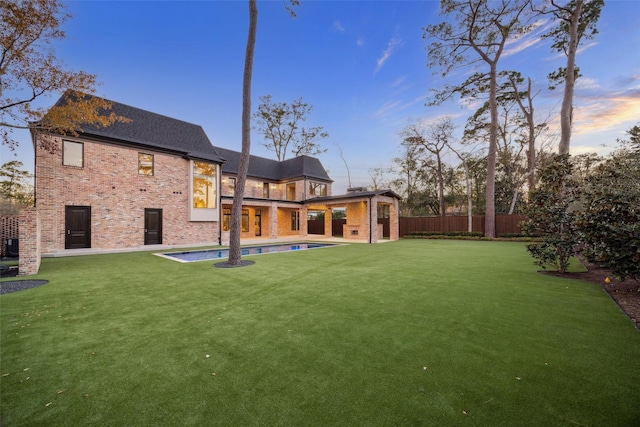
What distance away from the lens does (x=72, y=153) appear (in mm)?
10578

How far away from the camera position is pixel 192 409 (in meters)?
1.81

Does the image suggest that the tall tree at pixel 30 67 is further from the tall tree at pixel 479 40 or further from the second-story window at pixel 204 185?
the tall tree at pixel 479 40

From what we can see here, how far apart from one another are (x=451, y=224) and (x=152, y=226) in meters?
20.0

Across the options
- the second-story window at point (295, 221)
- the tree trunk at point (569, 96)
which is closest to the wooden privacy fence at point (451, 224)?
the tree trunk at point (569, 96)

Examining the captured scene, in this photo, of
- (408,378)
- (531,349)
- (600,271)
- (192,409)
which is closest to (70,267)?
(192,409)

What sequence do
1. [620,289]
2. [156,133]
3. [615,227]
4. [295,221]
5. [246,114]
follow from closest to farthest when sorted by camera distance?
1. [615,227]
2. [620,289]
3. [246,114]
4. [156,133]
5. [295,221]

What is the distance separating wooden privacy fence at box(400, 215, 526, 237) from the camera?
17438mm

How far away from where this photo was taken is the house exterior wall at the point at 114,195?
1003 cm

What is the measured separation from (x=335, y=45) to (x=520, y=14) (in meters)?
11.6

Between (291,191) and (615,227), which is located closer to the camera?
(615,227)

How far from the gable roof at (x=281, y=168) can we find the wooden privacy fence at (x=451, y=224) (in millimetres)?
8425

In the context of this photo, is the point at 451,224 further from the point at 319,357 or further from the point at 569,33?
the point at 319,357

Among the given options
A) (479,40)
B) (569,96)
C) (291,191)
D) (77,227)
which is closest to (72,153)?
(77,227)

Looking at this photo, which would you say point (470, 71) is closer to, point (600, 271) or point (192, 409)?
point (600, 271)
